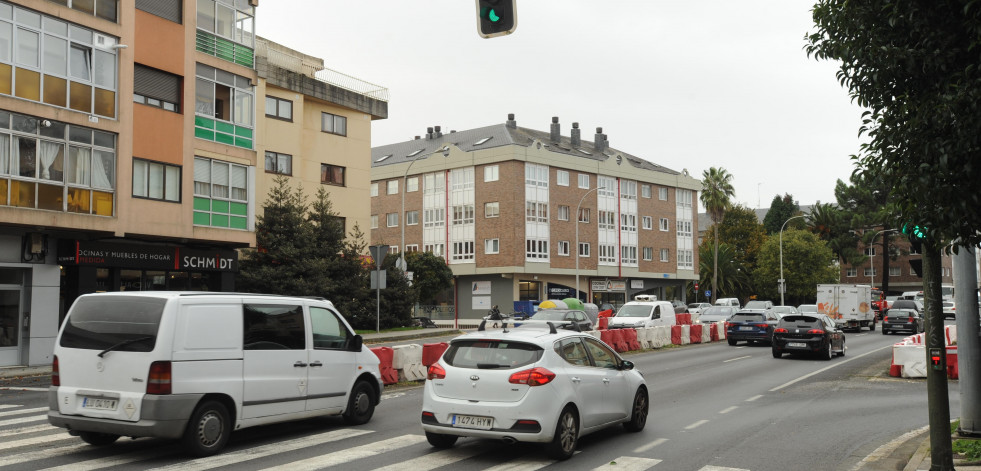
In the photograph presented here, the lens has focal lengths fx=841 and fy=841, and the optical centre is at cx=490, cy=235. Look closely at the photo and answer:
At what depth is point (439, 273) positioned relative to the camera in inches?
2319

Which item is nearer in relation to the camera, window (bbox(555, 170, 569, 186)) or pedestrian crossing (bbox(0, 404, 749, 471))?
pedestrian crossing (bbox(0, 404, 749, 471))

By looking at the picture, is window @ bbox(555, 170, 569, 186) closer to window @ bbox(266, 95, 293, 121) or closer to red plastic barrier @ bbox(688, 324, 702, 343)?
window @ bbox(266, 95, 293, 121)

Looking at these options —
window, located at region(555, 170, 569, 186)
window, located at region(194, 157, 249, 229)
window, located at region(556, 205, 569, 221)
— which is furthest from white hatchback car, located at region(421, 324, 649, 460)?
window, located at region(555, 170, 569, 186)

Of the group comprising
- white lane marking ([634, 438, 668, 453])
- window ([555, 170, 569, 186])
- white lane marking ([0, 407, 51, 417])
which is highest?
window ([555, 170, 569, 186])

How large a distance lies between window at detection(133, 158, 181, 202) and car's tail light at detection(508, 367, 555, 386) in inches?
786

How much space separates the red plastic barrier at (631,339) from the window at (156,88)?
1643 cm

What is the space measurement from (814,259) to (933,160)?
8668 centimetres

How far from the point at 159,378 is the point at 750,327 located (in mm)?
25867

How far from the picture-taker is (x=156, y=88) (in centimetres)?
2656

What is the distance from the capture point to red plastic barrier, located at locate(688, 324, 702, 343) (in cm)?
3294

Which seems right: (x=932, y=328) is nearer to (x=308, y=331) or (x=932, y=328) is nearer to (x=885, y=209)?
(x=885, y=209)

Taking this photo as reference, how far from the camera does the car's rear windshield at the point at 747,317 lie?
31264 mm

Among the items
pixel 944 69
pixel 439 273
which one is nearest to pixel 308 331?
pixel 944 69

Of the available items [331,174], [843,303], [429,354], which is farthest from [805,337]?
[331,174]
